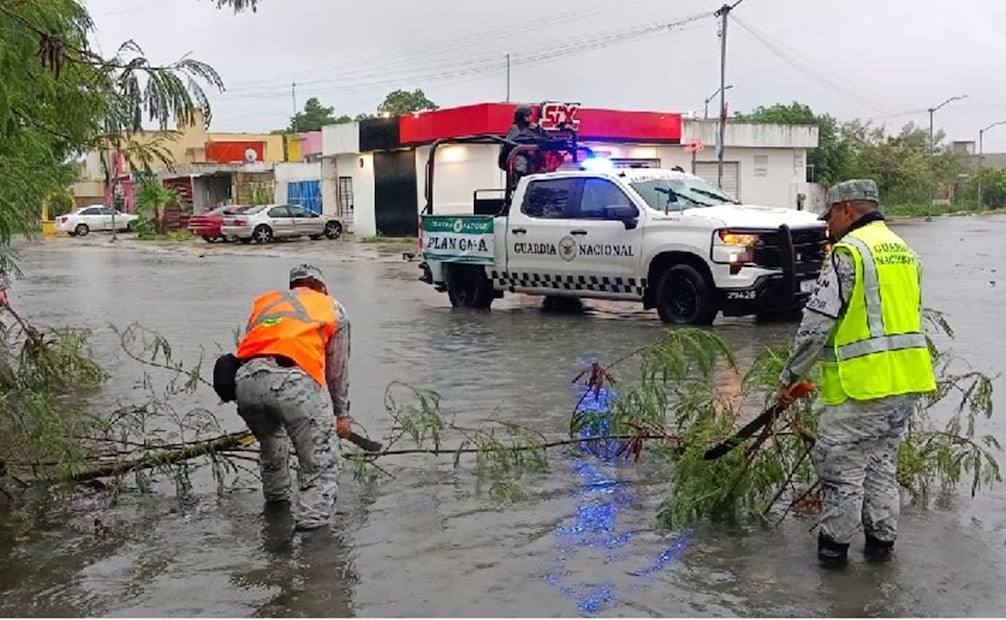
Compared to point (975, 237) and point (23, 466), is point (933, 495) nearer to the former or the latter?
point (23, 466)

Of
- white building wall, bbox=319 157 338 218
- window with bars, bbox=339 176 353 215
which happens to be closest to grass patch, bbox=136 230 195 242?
white building wall, bbox=319 157 338 218

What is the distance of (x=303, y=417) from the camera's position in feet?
18.4

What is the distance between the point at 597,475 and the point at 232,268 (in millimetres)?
21318

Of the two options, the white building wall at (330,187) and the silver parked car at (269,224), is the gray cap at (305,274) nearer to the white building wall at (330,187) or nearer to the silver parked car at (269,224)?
the silver parked car at (269,224)

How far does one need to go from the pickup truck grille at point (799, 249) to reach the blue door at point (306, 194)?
109 ft

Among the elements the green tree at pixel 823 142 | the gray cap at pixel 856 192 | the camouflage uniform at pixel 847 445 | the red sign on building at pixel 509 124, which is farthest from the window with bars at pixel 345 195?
the camouflage uniform at pixel 847 445

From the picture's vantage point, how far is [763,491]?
5.85 meters

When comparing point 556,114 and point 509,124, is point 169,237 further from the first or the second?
point 556,114

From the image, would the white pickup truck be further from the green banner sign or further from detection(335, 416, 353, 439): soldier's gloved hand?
detection(335, 416, 353, 439): soldier's gloved hand

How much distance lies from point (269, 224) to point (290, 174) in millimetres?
7408

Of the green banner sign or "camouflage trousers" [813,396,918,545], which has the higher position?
the green banner sign

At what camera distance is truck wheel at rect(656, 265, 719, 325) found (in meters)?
13.2

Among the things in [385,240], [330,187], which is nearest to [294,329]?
[385,240]

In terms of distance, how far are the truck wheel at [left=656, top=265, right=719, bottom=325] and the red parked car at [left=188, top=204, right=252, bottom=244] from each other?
95.4ft
